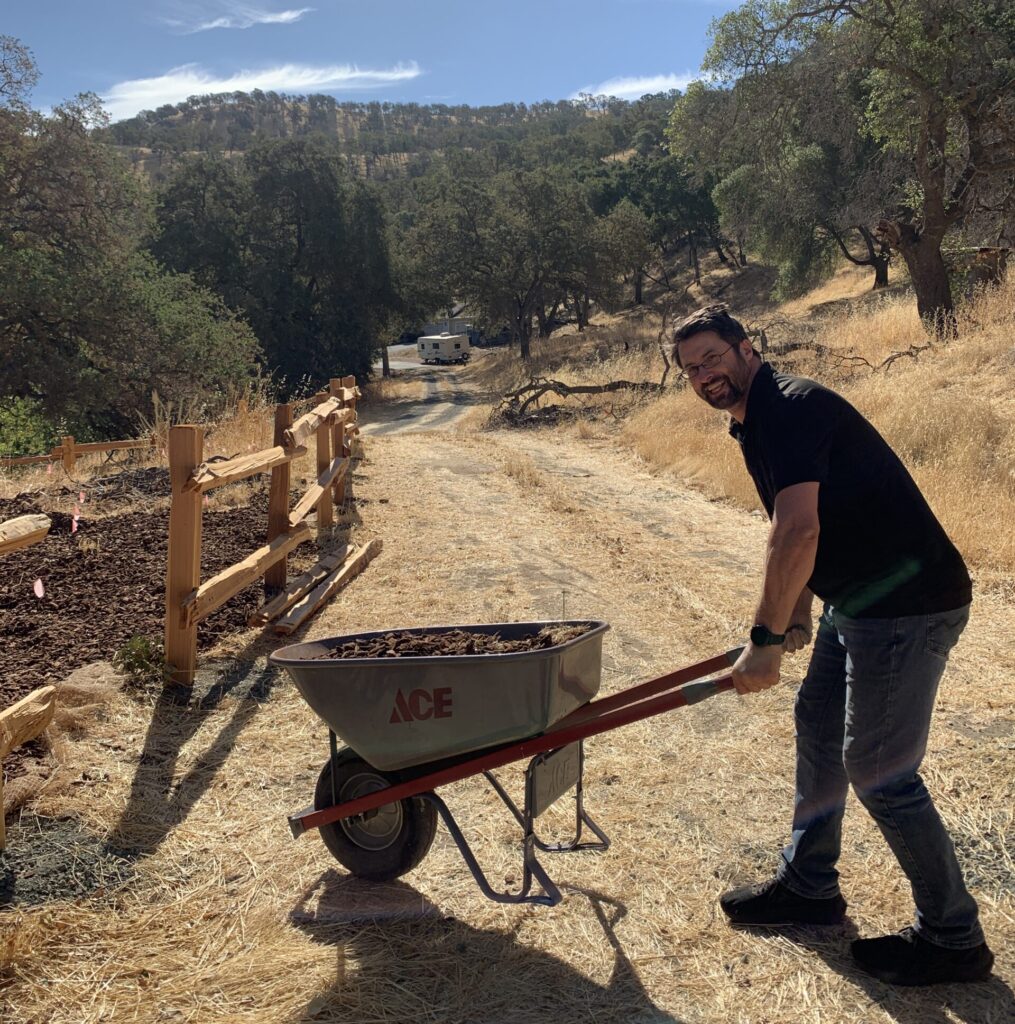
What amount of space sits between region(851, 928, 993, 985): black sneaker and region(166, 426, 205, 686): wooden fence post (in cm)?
372

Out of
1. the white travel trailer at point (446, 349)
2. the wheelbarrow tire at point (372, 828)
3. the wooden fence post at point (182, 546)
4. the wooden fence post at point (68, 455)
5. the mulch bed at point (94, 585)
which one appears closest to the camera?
the wheelbarrow tire at point (372, 828)

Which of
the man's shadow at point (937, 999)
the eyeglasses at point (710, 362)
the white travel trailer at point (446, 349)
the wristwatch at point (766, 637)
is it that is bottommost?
the man's shadow at point (937, 999)

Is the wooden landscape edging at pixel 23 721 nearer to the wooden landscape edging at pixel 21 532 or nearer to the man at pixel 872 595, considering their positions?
the wooden landscape edging at pixel 21 532

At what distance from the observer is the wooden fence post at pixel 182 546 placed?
4.64 m

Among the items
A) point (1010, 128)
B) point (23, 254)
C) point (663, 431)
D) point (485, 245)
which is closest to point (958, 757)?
point (663, 431)

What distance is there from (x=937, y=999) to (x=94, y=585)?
5709mm

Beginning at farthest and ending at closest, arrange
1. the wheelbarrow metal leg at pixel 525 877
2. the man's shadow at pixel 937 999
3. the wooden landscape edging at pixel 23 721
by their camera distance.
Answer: the wooden landscape edging at pixel 23 721 → the wheelbarrow metal leg at pixel 525 877 → the man's shadow at pixel 937 999

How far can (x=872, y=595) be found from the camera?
251 cm

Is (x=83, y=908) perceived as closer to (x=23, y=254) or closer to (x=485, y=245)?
(x=23, y=254)

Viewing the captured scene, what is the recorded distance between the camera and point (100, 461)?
1358cm

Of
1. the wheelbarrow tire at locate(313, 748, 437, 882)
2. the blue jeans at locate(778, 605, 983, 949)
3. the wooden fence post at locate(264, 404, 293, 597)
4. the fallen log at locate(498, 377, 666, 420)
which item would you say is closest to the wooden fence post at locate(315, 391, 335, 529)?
the wooden fence post at locate(264, 404, 293, 597)

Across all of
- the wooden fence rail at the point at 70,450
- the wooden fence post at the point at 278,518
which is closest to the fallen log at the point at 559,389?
the wooden fence rail at the point at 70,450

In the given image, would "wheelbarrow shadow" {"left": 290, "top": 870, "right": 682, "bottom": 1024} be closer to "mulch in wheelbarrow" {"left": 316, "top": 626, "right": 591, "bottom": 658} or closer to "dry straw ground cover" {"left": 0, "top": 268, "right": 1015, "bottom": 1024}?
"dry straw ground cover" {"left": 0, "top": 268, "right": 1015, "bottom": 1024}

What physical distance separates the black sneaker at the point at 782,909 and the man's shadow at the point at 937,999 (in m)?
0.15
